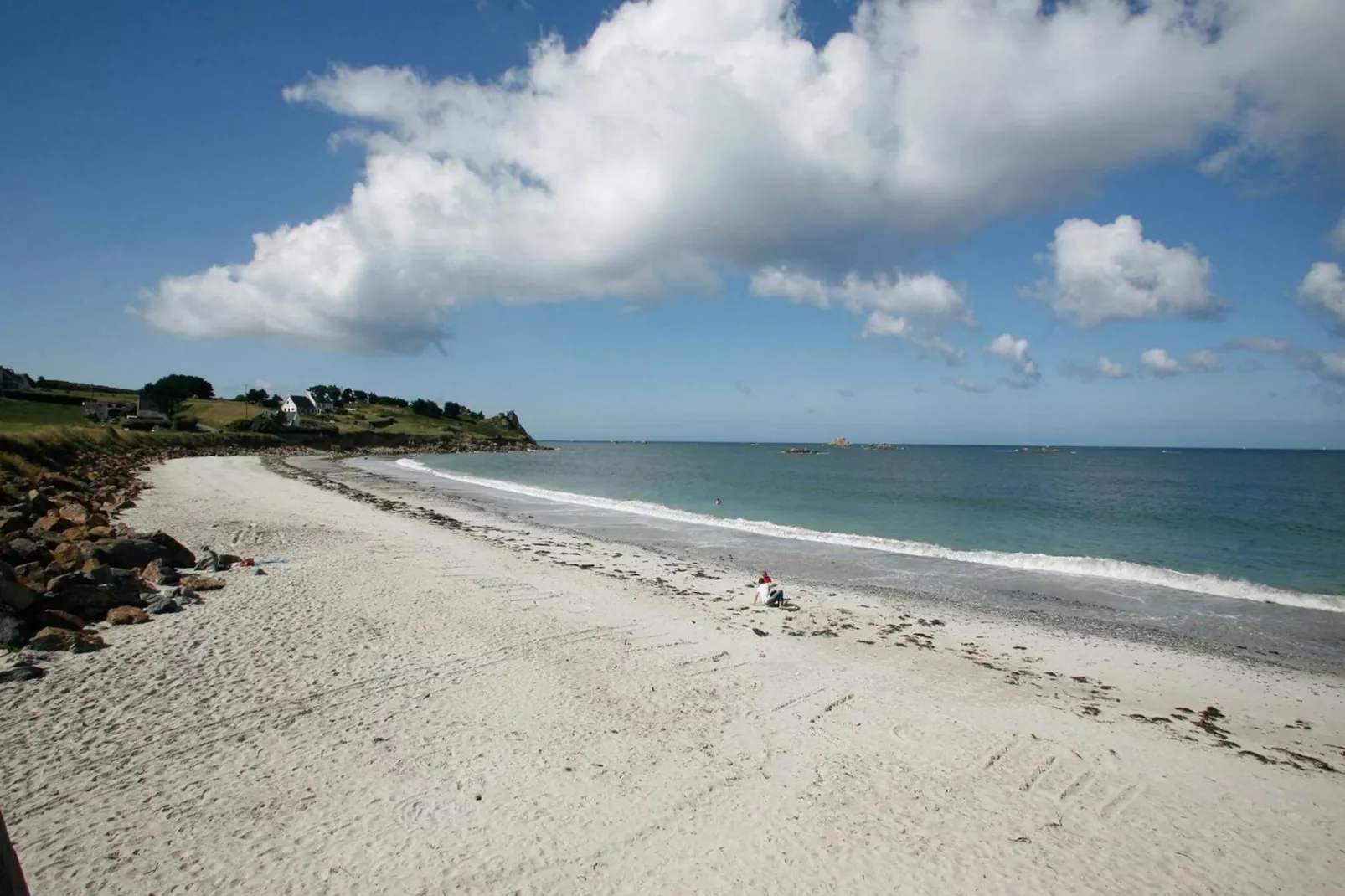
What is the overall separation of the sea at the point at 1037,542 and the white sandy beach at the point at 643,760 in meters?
4.24

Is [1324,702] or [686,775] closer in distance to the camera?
[686,775]

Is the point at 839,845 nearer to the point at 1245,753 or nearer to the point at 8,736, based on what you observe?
the point at 1245,753

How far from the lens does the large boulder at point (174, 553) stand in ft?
45.7

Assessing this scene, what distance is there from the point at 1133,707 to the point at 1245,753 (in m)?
1.41

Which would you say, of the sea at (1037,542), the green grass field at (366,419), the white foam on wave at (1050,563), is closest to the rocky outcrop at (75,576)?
the sea at (1037,542)

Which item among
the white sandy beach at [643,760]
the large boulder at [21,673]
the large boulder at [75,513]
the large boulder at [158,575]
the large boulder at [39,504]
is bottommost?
the white sandy beach at [643,760]

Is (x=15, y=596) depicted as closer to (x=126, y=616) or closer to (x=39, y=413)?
(x=126, y=616)

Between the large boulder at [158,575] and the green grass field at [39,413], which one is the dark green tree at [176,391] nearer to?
the green grass field at [39,413]

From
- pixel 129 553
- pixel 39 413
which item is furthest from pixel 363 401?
pixel 129 553

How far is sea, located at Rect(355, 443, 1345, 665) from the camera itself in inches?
617

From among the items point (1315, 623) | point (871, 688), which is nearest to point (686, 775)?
point (871, 688)

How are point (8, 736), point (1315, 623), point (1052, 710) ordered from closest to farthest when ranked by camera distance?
1. point (8, 736)
2. point (1052, 710)
3. point (1315, 623)

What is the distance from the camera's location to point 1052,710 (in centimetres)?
908

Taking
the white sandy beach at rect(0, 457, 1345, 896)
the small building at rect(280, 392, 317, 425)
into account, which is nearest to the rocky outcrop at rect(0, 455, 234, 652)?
the white sandy beach at rect(0, 457, 1345, 896)
